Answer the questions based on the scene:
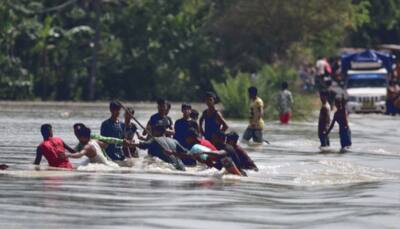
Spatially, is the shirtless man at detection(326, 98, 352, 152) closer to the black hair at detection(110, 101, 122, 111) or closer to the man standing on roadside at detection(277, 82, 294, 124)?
the black hair at detection(110, 101, 122, 111)

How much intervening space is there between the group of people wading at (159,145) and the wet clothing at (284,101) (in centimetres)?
1311

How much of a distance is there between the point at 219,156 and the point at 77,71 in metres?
37.7

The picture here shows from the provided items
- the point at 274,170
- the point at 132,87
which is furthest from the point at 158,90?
the point at 274,170

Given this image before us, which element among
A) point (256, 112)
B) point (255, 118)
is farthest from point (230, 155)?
A: point (255, 118)

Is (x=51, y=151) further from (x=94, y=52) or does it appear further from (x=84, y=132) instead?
Answer: (x=94, y=52)

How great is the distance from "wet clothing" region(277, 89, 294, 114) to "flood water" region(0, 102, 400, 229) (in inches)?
328

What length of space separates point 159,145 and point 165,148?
0.15 meters

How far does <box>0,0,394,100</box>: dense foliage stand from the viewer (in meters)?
59.2

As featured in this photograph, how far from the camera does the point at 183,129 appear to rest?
2531cm

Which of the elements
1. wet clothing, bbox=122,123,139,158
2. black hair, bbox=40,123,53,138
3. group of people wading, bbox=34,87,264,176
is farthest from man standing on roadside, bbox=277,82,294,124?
black hair, bbox=40,123,53,138

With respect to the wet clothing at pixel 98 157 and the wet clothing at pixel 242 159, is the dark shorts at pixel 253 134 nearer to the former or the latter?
the wet clothing at pixel 242 159

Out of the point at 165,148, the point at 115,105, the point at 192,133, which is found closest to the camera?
the point at 192,133

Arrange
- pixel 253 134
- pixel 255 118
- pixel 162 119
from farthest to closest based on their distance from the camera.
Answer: pixel 253 134 < pixel 255 118 < pixel 162 119

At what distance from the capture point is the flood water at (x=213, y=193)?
16.2 metres
